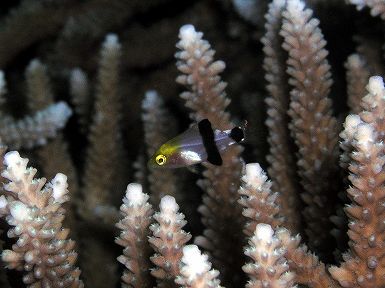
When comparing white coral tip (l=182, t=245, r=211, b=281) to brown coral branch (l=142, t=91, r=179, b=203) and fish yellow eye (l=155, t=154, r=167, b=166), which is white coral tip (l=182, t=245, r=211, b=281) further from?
brown coral branch (l=142, t=91, r=179, b=203)

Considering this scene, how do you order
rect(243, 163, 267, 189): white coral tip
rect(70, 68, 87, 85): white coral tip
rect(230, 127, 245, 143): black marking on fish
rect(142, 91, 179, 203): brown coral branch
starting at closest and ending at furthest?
1. rect(243, 163, 267, 189): white coral tip
2. rect(230, 127, 245, 143): black marking on fish
3. rect(142, 91, 179, 203): brown coral branch
4. rect(70, 68, 87, 85): white coral tip

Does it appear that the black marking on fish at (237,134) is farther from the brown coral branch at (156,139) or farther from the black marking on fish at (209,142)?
the brown coral branch at (156,139)

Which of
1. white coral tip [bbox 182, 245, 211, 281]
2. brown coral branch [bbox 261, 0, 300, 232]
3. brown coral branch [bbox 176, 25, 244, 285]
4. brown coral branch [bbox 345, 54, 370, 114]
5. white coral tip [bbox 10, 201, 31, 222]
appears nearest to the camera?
white coral tip [bbox 182, 245, 211, 281]

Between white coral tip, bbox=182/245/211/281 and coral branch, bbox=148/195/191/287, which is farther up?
white coral tip, bbox=182/245/211/281

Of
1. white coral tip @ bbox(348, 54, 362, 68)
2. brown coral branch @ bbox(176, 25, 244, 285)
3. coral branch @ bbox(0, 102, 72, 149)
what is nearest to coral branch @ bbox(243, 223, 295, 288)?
brown coral branch @ bbox(176, 25, 244, 285)

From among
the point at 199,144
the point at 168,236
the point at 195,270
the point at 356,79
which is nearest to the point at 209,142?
the point at 199,144


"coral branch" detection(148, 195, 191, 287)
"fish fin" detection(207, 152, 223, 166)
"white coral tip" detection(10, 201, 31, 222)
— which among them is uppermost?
"white coral tip" detection(10, 201, 31, 222)
